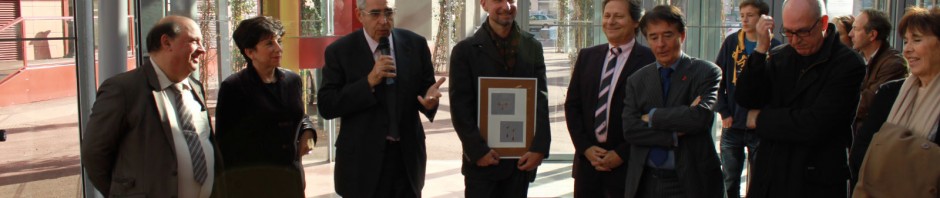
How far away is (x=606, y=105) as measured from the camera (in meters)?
4.54

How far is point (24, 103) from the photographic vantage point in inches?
215

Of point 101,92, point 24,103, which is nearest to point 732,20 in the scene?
point 24,103

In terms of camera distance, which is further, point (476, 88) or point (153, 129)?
point (476, 88)

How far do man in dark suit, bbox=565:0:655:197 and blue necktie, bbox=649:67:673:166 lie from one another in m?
0.22

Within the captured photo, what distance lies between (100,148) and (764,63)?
2701 mm

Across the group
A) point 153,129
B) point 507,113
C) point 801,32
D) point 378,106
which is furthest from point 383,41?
point 801,32

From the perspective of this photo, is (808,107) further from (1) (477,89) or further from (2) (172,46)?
(2) (172,46)

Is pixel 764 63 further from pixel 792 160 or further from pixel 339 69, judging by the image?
pixel 339 69

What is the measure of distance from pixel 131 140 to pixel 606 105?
80.1 inches

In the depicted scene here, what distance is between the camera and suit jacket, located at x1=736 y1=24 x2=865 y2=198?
4.15 metres

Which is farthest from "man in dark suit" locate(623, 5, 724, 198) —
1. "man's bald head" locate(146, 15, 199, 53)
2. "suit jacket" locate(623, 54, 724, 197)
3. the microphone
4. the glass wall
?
the glass wall

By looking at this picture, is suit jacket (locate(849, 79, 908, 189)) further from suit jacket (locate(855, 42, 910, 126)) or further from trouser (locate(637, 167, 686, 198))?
suit jacket (locate(855, 42, 910, 126))

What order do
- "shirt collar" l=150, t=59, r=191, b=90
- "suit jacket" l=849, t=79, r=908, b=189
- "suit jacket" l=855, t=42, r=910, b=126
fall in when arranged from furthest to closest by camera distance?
1. "suit jacket" l=855, t=42, r=910, b=126
2. "suit jacket" l=849, t=79, r=908, b=189
3. "shirt collar" l=150, t=59, r=191, b=90

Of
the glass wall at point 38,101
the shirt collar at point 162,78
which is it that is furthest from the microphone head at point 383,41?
the glass wall at point 38,101
